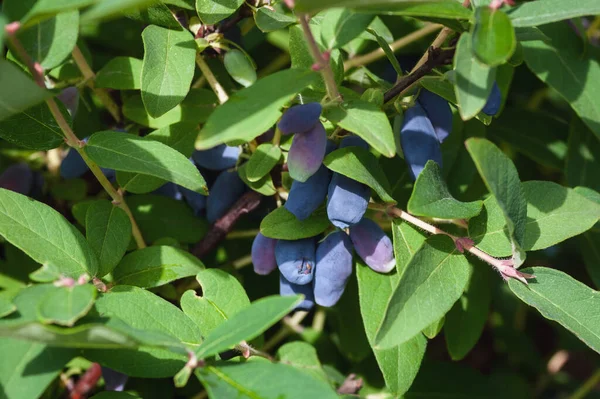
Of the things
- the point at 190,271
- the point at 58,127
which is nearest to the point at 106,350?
the point at 190,271

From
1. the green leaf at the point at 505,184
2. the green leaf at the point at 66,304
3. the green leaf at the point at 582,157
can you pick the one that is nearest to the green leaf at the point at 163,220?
the green leaf at the point at 66,304

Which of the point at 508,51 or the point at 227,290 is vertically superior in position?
the point at 508,51

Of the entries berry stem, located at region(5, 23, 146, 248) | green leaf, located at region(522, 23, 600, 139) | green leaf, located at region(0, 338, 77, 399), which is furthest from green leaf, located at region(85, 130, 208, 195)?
green leaf, located at region(522, 23, 600, 139)

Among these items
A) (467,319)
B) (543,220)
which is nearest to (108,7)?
(543,220)

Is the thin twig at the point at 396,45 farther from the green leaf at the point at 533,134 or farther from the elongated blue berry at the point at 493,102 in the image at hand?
the elongated blue berry at the point at 493,102

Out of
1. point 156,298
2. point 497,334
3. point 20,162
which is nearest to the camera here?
point 156,298

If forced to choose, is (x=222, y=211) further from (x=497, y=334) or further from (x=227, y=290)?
Result: (x=497, y=334)

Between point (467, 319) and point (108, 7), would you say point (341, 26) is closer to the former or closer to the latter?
point (108, 7)
